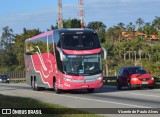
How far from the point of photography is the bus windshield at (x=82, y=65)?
88.8ft

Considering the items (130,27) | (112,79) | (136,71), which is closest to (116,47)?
(130,27)

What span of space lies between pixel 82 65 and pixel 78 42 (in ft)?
4.46

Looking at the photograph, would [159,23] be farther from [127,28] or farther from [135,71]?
[135,71]

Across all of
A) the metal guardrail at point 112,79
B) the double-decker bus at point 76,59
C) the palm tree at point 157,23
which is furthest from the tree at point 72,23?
the double-decker bus at point 76,59

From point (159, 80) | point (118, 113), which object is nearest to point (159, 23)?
point (159, 80)

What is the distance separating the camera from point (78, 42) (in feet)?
89.2

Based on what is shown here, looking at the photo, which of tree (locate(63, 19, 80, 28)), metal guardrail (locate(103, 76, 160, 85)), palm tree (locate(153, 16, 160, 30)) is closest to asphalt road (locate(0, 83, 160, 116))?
metal guardrail (locate(103, 76, 160, 85))

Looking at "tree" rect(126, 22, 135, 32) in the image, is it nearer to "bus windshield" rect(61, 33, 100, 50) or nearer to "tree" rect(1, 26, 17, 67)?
"tree" rect(1, 26, 17, 67)

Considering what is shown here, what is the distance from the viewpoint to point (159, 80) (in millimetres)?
37500

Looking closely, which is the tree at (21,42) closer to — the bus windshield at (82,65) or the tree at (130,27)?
the tree at (130,27)

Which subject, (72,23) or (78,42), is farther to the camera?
(72,23)

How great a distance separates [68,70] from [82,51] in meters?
1.37

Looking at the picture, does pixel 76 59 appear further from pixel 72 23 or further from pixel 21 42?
pixel 21 42

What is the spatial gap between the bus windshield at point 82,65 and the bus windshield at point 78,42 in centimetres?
53
